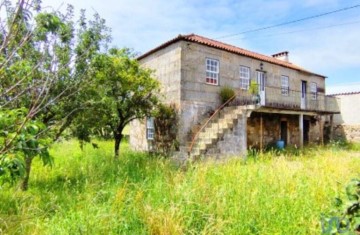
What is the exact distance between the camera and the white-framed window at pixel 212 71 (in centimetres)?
1645

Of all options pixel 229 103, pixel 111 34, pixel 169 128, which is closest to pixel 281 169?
pixel 111 34

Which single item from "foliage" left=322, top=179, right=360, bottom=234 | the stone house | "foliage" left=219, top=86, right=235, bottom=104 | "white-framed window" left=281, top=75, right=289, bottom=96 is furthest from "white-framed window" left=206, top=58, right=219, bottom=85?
"foliage" left=322, top=179, right=360, bottom=234

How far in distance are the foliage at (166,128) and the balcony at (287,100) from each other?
3653 mm

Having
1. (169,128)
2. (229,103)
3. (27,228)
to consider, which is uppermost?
(229,103)

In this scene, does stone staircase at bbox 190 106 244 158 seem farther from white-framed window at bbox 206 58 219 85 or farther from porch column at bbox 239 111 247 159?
white-framed window at bbox 206 58 219 85

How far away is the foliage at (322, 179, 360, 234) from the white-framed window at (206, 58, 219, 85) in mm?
14364

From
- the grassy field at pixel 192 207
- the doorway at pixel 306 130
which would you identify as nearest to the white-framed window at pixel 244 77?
the doorway at pixel 306 130

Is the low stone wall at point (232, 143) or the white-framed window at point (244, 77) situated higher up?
the white-framed window at point (244, 77)

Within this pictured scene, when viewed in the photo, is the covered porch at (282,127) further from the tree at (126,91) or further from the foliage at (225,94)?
the tree at (126,91)

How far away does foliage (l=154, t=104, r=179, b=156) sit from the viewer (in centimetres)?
1522

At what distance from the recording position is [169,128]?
1558cm

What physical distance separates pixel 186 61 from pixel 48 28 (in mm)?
13064

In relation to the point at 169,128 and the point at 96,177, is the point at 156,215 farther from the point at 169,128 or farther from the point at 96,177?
the point at 169,128

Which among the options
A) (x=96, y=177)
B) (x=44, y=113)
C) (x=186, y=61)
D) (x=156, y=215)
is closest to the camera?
(x=156, y=215)
